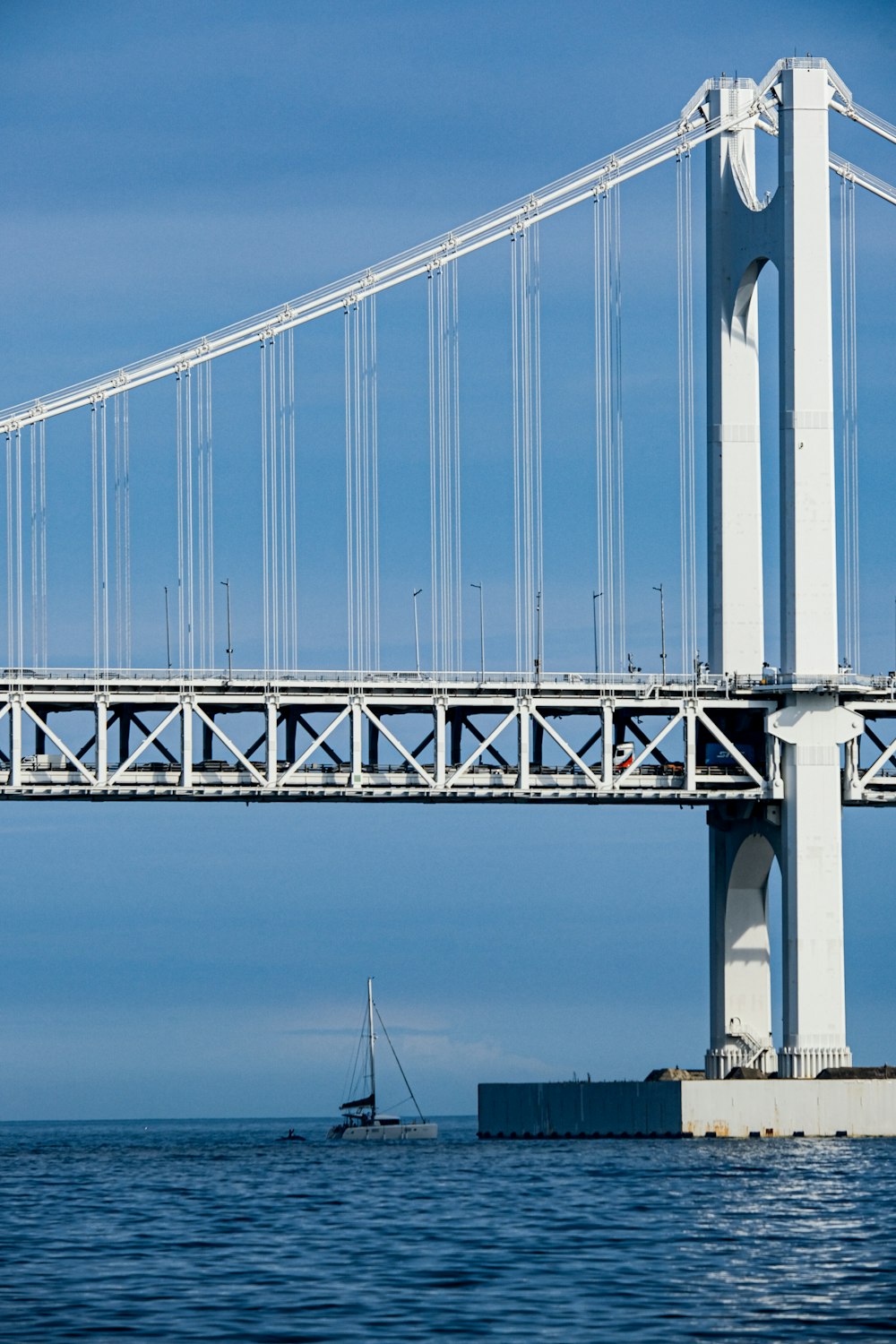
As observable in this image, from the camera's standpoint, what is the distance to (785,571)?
82250 millimetres

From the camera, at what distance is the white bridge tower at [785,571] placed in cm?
8188

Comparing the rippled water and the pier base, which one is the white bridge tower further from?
the rippled water

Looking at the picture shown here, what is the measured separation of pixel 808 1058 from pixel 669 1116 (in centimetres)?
476

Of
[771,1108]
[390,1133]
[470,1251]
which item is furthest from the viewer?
[390,1133]

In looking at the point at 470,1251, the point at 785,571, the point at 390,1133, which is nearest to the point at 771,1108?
the point at 785,571

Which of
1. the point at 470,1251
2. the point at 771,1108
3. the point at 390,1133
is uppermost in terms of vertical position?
the point at 771,1108

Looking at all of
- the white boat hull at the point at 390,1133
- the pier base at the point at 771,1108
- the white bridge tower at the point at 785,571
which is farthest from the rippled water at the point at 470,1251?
the white boat hull at the point at 390,1133

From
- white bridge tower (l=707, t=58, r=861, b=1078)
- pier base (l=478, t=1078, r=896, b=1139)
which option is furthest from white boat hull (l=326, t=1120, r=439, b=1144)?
pier base (l=478, t=1078, r=896, b=1139)

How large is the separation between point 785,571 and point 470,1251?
39.6 m

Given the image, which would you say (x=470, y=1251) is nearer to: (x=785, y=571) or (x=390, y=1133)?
(x=785, y=571)

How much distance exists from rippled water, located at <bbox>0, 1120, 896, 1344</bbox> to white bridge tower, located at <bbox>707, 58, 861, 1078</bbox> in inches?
383

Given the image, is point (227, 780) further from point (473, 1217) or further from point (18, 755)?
point (473, 1217)

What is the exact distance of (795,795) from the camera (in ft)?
273

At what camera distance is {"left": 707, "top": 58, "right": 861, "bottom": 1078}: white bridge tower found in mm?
81875
